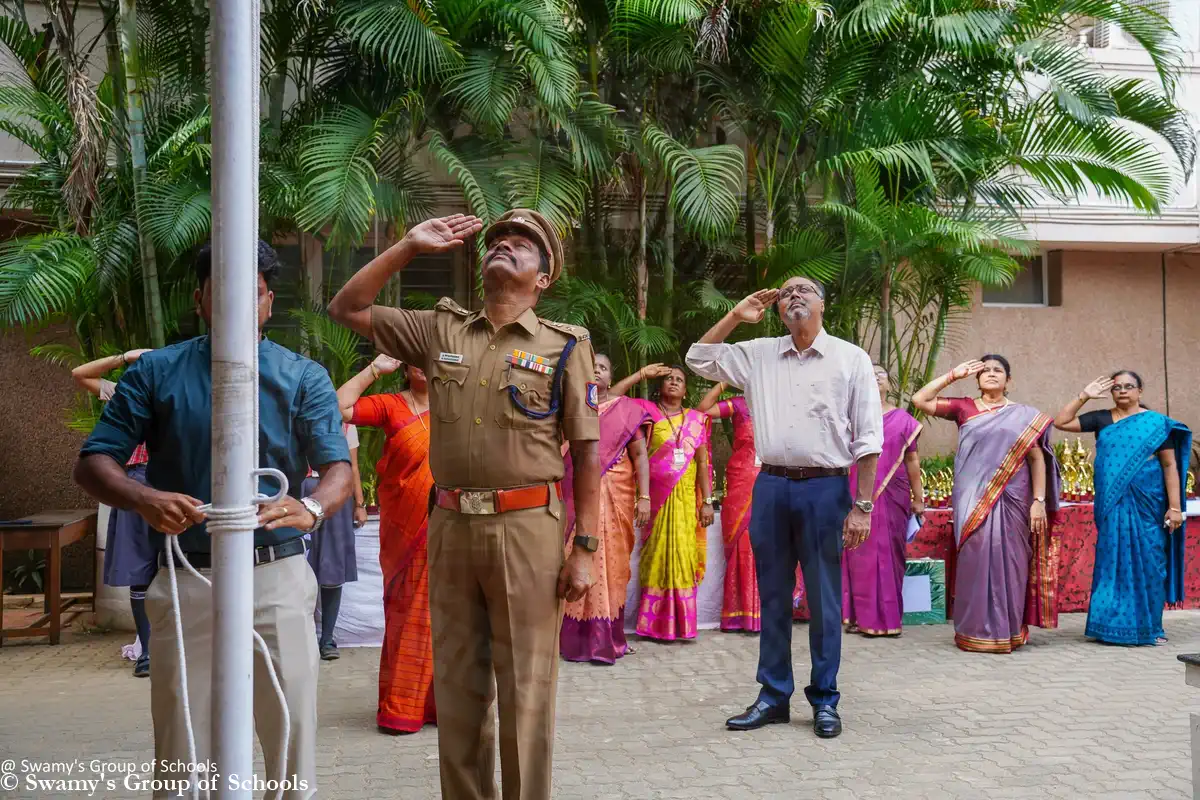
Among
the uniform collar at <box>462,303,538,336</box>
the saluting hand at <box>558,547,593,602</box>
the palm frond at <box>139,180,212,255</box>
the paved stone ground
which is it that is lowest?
the paved stone ground

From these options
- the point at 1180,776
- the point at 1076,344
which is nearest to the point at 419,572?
the point at 1180,776

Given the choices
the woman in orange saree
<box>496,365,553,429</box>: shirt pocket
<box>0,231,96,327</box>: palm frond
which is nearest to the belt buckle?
<box>496,365,553,429</box>: shirt pocket

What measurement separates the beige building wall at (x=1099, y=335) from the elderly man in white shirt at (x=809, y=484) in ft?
23.8

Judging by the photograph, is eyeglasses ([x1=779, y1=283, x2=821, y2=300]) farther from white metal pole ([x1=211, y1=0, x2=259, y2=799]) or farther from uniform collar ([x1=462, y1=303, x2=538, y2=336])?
white metal pole ([x1=211, y1=0, x2=259, y2=799])

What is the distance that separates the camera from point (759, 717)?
5.62 meters

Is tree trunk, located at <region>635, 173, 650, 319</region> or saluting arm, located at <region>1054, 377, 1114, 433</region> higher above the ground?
tree trunk, located at <region>635, 173, 650, 319</region>

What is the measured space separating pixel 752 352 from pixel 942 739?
2.04m

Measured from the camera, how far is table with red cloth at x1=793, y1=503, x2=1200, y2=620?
9092mm

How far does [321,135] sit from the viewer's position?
801 cm

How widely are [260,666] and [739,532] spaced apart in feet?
18.4

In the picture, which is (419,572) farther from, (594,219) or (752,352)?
(594,219)

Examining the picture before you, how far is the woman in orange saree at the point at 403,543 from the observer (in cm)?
563

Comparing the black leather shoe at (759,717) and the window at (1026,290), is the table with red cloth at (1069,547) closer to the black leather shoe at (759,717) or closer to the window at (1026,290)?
the black leather shoe at (759,717)

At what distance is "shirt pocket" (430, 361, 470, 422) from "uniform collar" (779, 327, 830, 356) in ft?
7.64
